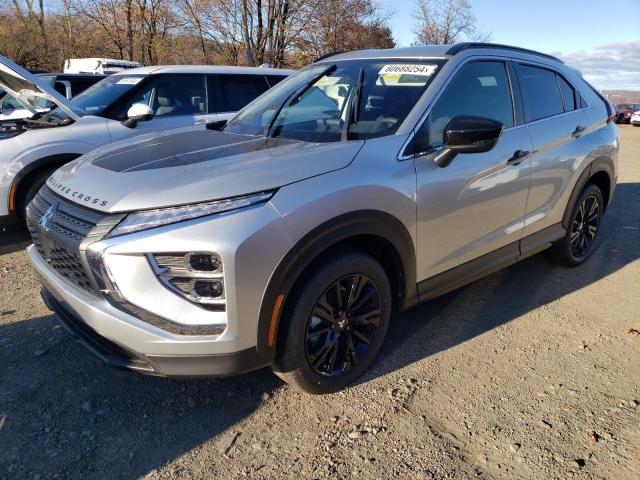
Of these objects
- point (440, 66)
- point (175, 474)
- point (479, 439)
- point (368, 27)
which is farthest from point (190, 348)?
point (368, 27)

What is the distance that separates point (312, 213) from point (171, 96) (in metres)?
4.38

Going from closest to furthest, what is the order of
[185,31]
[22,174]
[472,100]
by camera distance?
[472,100] → [22,174] → [185,31]

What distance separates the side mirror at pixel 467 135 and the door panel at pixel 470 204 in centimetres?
12

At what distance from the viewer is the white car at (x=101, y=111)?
15.8ft

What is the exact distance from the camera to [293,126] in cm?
321

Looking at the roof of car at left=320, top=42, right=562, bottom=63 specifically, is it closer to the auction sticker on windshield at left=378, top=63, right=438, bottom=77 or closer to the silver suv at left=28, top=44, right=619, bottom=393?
the silver suv at left=28, top=44, right=619, bottom=393

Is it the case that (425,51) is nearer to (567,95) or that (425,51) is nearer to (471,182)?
(471,182)

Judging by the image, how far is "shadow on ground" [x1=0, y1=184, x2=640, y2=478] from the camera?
2.34 m

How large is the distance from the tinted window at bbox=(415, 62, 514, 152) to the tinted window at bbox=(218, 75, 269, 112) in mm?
3703

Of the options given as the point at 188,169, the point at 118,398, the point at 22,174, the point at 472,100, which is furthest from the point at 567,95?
the point at 22,174

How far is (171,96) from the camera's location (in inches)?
237

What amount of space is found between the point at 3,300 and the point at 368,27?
80.4ft

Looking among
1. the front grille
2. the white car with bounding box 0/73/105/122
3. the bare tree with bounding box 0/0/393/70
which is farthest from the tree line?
the front grille

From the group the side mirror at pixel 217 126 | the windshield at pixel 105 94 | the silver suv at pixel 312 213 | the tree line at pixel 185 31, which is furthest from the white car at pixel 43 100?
the tree line at pixel 185 31
